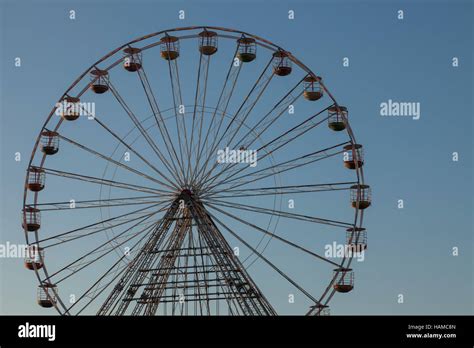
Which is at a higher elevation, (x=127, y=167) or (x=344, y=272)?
(x=127, y=167)

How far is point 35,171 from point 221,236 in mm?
8127

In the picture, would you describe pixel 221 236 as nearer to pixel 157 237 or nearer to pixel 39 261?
pixel 157 237

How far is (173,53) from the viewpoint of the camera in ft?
137
